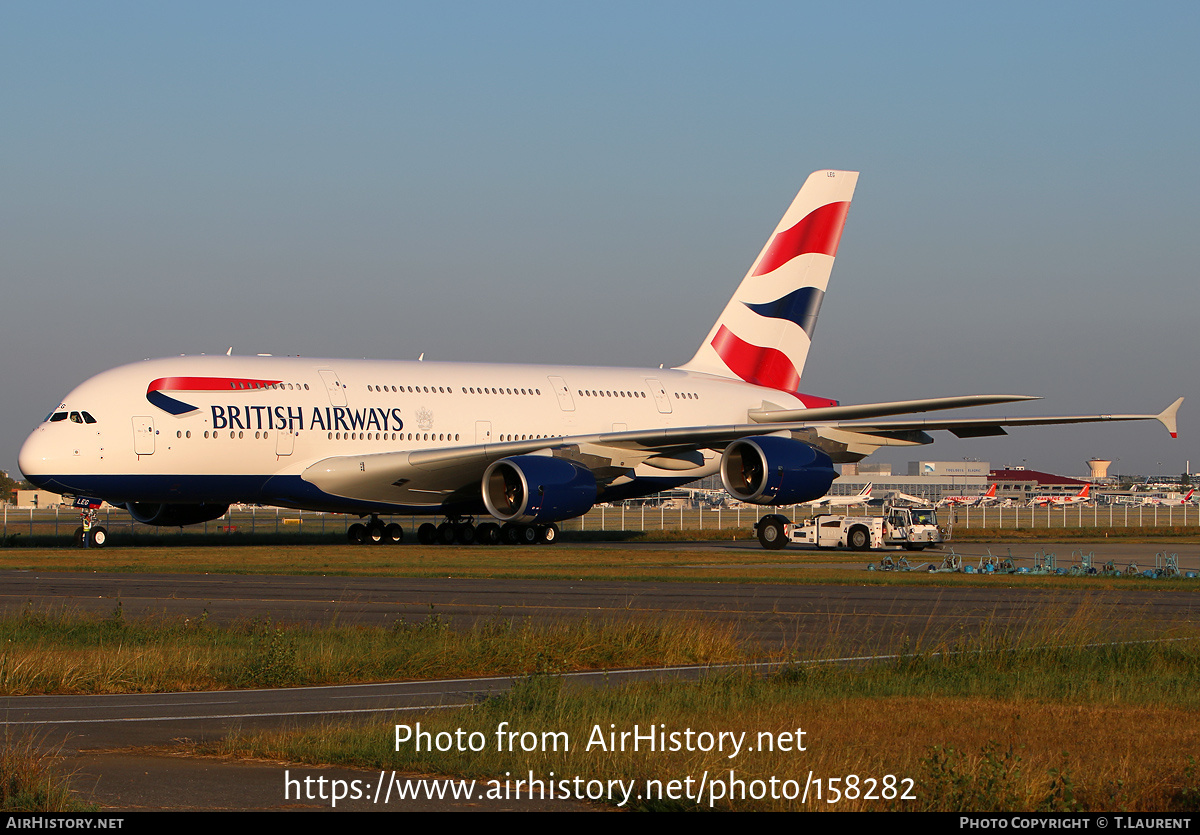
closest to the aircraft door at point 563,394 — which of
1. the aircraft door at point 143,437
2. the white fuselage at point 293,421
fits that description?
the white fuselage at point 293,421

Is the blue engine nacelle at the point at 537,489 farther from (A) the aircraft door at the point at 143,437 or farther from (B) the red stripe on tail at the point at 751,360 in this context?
(B) the red stripe on tail at the point at 751,360

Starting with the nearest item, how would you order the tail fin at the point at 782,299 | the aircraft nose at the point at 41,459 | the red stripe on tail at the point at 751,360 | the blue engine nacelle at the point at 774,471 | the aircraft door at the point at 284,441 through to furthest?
the aircraft nose at the point at 41,459 < the aircraft door at the point at 284,441 < the blue engine nacelle at the point at 774,471 < the tail fin at the point at 782,299 < the red stripe on tail at the point at 751,360

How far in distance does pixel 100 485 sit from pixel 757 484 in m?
16.9

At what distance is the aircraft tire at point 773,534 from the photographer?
41.8 meters

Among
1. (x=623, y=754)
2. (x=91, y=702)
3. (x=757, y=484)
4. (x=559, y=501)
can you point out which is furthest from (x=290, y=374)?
(x=623, y=754)

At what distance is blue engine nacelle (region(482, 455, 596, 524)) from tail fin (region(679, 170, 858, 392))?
438 inches

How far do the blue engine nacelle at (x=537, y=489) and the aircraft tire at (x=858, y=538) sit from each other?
28.1 ft

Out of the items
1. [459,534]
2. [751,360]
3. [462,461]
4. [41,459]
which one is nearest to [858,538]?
[751,360]

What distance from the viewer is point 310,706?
12.3 metres

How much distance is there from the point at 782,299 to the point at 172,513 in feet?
68.5

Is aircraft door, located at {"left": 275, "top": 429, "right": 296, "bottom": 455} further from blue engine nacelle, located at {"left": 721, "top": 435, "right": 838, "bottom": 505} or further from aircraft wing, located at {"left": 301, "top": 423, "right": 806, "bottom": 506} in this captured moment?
blue engine nacelle, located at {"left": 721, "top": 435, "right": 838, "bottom": 505}

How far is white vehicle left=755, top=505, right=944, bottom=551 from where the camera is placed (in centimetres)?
4209

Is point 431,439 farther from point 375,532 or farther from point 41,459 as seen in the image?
point 41,459
